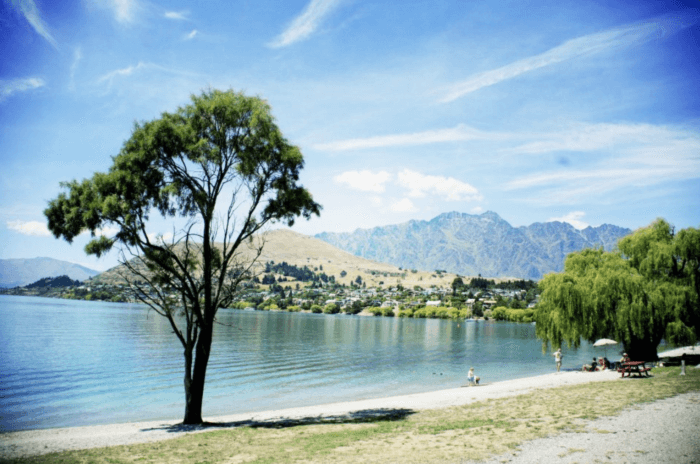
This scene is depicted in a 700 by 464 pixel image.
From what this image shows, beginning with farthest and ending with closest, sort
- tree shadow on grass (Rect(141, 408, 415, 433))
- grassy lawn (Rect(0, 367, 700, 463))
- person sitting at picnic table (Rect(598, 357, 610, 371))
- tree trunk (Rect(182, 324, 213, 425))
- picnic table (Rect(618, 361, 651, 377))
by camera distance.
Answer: person sitting at picnic table (Rect(598, 357, 610, 371)), picnic table (Rect(618, 361, 651, 377)), tree trunk (Rect(182, 324, 213, 425)), tree shadow on grass (Rect(141, 408, 415, 433)), grassy lawn (Rect(0, 367, 700, 463))

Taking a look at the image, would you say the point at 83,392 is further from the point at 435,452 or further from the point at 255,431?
the point at 435,452

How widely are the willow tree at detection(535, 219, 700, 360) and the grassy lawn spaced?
1434 cm

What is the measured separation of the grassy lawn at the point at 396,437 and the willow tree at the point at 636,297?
14.3m

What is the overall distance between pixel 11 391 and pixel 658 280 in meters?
51.8

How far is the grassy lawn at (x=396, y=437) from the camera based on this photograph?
38.9ft

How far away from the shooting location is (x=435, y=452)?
37.9 feet

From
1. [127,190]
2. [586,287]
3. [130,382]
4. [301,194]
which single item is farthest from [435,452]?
[130,382]

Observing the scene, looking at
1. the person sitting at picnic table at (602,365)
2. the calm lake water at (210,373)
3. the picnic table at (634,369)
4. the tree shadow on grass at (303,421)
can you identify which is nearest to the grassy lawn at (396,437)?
the tree shadow on grass at (303,421)

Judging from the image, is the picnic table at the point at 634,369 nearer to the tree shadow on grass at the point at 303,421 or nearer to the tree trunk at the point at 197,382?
the tree shadow on grass at the point at 303,421

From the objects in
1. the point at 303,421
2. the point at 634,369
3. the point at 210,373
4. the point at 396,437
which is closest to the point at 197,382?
the point at 303,421

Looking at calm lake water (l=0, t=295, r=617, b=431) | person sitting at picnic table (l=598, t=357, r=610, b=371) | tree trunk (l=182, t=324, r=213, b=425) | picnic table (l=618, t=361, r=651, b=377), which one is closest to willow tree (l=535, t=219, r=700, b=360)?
person sitting at picnic table (l=598, t=357, r=610, b=371)

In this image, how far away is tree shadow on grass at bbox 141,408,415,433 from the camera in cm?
1844

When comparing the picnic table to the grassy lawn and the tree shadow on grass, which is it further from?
the tree shadow on grass

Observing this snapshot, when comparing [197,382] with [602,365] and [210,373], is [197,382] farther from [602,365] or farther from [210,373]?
[602,365]
